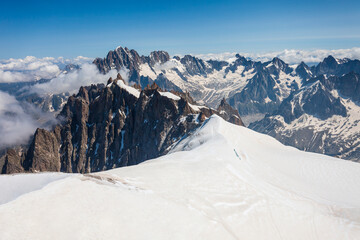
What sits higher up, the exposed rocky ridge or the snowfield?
the snowfield

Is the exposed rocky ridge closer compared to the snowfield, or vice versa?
the snowfield

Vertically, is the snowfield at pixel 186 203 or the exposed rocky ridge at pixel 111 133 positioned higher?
the snowfield at pixel 186 203

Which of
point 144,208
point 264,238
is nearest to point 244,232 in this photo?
point 264,238

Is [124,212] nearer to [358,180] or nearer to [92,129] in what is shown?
[358,180]

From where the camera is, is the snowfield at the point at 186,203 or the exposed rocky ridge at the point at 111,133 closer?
the snowfield at the point at 186,203

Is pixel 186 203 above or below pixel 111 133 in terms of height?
above

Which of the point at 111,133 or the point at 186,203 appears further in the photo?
the point at 111,133
